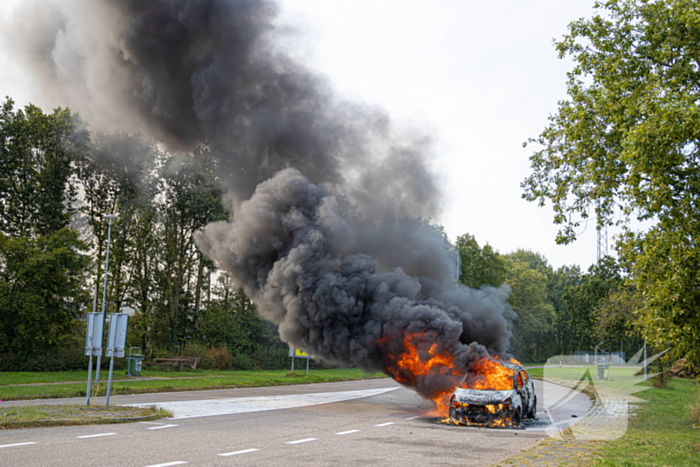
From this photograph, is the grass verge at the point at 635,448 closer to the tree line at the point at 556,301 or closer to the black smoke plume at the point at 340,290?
the tree line at the point at 556,301

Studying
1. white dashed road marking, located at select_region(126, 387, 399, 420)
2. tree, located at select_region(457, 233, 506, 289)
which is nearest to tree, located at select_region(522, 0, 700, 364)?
white dashed road marking, located at select_region(126, 387, 399, 420)

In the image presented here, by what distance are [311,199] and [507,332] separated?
8006mm

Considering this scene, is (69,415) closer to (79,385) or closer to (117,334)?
(117,334)

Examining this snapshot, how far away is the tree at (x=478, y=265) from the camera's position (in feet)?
192

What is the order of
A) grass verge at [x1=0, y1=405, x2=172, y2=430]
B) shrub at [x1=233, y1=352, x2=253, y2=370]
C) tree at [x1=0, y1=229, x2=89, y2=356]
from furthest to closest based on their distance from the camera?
shrub at [x1=233, y1=352, x2=253, y2=370] < tree at [x1=0, y1=229, x2=89, y2=356] < grass verge at [x1=0, y1=405, x2=172, y2=430]

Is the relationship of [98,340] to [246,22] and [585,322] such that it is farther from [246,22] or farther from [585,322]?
[585,322]

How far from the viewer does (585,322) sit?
34.0 meters

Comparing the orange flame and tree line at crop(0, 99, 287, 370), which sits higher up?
tree line at crop(0, 99, 287, 370)

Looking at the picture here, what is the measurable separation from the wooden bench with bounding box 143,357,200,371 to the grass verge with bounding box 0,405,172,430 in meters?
20.2

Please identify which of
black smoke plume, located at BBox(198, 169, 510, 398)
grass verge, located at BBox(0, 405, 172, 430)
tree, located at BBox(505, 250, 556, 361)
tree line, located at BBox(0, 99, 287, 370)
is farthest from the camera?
tree, located at BBox(505, 250, 556, 361)

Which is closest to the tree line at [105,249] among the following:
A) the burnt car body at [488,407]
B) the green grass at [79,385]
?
the green grass at [79,385]

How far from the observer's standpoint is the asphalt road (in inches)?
334

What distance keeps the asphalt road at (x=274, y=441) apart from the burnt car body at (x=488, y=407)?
44 cm

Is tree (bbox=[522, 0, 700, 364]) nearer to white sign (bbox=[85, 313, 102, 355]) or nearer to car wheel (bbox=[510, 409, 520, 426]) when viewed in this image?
car wheel (bbox=[510, 409, 520, 426])
